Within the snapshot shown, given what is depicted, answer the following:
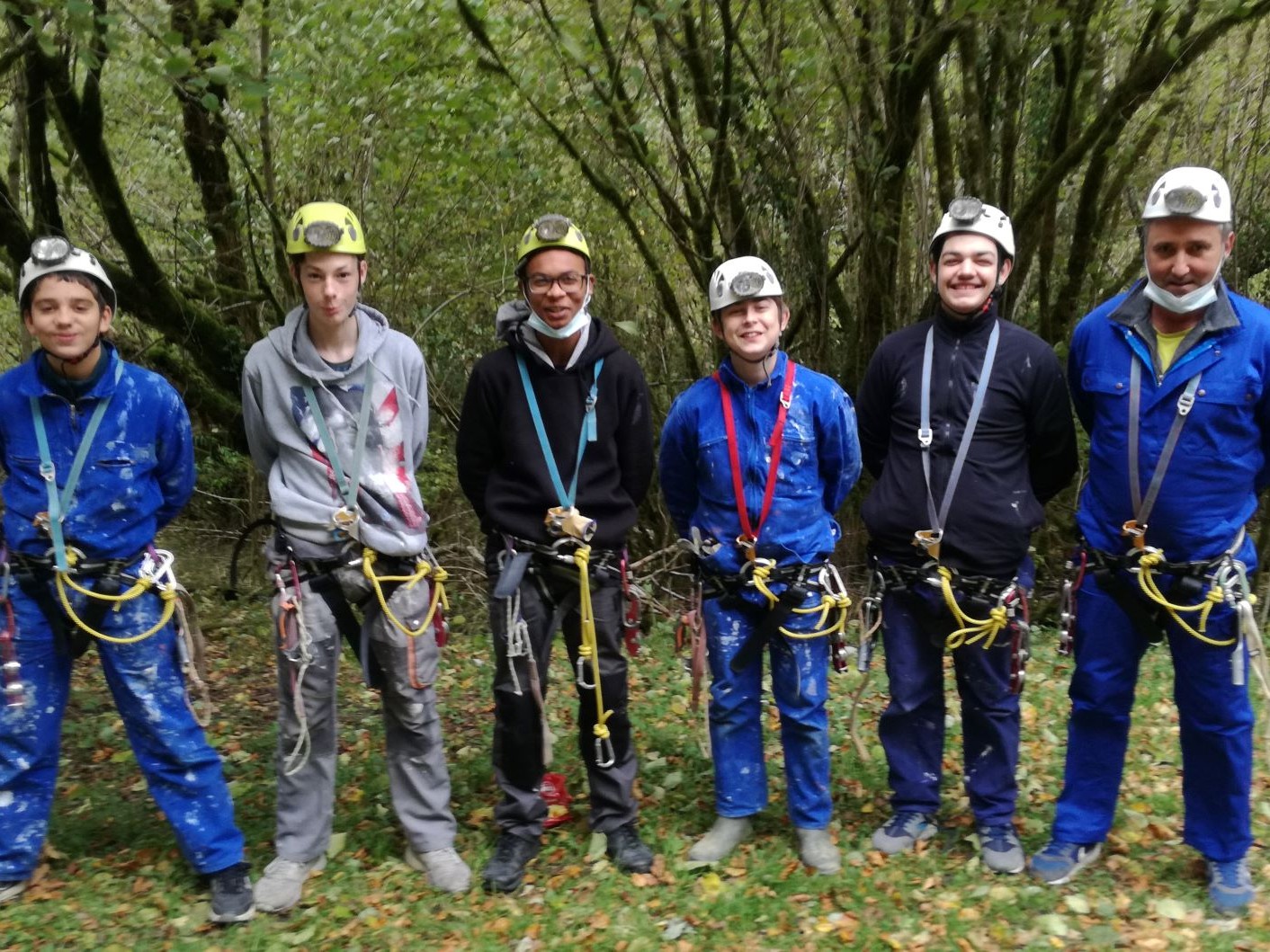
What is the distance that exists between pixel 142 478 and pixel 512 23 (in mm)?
3438

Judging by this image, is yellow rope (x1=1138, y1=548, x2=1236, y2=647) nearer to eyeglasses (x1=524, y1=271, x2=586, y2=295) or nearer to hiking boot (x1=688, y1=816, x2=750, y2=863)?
hiking boot (x1=688, y1=816, x2=750, y2=863)

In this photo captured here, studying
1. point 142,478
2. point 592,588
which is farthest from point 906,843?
point 142,478

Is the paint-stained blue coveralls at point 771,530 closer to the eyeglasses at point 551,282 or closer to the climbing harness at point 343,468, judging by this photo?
the eyeglasses at point 551,282

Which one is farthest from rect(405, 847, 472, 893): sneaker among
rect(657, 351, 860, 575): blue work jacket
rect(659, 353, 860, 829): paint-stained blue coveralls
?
rect(657, 351, 860, 575): blue work jacket

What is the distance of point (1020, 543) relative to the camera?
150 inches

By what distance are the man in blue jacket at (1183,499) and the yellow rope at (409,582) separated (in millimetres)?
2274

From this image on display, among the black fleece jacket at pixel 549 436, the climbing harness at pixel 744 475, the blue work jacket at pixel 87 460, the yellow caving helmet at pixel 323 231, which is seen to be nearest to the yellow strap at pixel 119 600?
the blue work jacket at pixel 87 460

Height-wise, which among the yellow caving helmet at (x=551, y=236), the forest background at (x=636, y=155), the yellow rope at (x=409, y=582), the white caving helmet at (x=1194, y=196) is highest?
the forest background at (x=636, y=155)

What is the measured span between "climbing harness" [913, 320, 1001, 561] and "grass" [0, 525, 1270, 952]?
1237 mm

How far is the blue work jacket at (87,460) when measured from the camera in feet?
11.8

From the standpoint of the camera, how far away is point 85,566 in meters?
3.59

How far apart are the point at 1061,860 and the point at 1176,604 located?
104 cm

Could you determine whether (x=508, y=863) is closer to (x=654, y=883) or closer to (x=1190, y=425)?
(x=654, y=883)

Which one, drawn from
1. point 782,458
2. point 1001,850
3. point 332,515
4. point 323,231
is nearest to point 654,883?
point 1001,850
